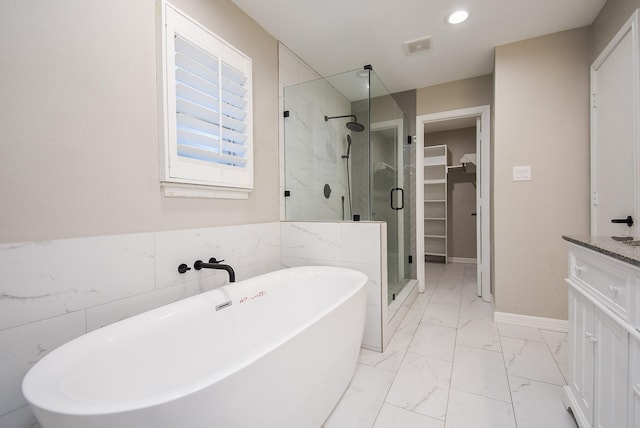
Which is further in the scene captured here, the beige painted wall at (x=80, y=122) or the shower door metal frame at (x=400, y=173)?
the shower door metal frame at (x=400, y=173)

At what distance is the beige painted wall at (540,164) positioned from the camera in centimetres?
219

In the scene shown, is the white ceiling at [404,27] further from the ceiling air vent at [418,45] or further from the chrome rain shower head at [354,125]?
the chrome rain shower head at [354,125]

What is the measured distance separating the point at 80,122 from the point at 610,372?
2236mm

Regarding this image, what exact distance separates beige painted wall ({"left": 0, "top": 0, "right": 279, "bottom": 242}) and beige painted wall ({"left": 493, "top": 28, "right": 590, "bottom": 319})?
258cm

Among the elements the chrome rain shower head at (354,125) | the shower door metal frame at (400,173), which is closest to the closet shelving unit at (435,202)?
the shower door metal frame at (400,173)

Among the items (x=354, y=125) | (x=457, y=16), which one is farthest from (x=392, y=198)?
(x=457, y=16)

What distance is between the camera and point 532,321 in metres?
2.33

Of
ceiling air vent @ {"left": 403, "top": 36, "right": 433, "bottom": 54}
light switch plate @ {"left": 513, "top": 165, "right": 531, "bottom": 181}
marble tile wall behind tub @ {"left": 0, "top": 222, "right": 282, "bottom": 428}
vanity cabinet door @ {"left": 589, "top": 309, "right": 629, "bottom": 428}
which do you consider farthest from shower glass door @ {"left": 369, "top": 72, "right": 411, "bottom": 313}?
marble tile wall behind tub @ {"left": 0, "top": 222, "right": 282, "bottom": 428}

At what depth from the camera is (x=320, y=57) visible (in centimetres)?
264

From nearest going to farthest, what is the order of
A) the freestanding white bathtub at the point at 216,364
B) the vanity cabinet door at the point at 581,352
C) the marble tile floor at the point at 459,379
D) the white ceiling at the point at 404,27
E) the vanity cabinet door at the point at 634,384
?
1. the freestanding white bathtub at the point at 216,364
2. the vanity cabinet door at the point at 634,384
3. the vanity cabinet door at the point at 581,352
4. the marble tile floor at the point at 459,379
5. the white ceiling at the point at 404,27

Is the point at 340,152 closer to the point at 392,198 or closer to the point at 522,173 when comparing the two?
the point at 392,198

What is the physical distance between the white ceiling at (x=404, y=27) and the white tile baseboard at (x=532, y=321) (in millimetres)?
2437

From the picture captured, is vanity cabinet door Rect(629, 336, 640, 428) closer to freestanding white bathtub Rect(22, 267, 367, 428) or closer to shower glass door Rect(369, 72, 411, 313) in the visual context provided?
freestanding white bathtub Rect(22, 267, 367, 428)

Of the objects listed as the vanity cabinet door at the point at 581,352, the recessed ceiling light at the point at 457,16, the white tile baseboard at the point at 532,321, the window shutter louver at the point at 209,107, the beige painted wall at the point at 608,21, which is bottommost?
the white tile baseboard at the point at 532,321
